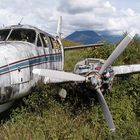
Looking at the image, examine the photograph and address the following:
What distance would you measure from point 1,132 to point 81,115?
3.61 meters

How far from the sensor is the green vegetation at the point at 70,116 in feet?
40.9

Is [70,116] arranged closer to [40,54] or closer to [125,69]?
[40,54]

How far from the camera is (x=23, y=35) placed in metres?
15.1

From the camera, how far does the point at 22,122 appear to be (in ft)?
43.0

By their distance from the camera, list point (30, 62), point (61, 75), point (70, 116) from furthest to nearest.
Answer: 1. point (70, 116)
2. point (30, 62)
3. point (61, 75)

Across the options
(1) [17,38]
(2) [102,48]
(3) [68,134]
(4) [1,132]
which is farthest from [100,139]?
(2) [102,48]

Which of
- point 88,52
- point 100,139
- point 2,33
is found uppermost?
point 2,33

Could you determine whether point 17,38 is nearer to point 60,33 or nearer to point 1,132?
point 1,132

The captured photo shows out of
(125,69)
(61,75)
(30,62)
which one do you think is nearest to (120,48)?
(125,69)

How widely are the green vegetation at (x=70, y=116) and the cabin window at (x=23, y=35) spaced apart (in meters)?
1.95

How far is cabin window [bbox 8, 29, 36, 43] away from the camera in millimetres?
14906

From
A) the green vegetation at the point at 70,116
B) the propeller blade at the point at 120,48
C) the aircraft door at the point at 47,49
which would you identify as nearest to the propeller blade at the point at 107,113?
the green vegetation at the point at 70,116

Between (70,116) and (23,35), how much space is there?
3640 mm

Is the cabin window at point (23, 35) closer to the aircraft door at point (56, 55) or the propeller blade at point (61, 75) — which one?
the aircraft door at point (56, 55)
